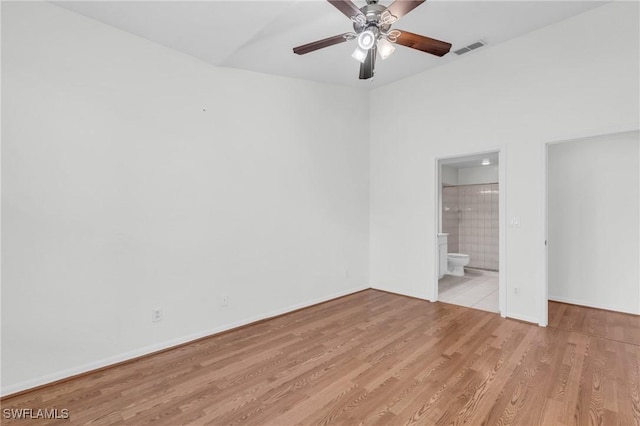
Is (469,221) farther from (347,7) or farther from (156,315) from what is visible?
(156,315)

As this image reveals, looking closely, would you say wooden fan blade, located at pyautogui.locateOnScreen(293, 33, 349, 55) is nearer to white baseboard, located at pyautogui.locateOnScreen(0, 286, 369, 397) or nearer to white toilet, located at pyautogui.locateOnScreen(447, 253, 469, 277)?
white baseboard, located at pyautogui.locateOnScreen(0, 286, 369, 397)

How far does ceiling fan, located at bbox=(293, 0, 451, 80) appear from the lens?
1.97 meters

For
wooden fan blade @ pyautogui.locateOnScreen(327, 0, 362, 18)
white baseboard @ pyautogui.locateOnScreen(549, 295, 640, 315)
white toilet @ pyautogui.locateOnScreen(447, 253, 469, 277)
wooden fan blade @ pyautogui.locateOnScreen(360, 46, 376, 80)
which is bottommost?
white baseboard @ pyautogui.locateOnScreen(549, 295, 640, 315)

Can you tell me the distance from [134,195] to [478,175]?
6.86m

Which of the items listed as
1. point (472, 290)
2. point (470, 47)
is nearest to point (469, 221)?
point (472, 290)

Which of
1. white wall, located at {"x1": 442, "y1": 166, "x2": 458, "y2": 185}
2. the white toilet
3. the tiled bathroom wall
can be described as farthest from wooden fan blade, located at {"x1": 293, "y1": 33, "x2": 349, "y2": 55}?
the tiled bathroom wall

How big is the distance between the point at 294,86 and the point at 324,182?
1344 millimetres

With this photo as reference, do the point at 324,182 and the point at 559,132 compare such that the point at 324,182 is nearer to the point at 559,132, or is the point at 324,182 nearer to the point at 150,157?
the point at 150,157

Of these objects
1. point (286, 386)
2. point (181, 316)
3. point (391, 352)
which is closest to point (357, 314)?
point (391, 352)

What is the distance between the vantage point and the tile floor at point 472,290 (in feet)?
13.4

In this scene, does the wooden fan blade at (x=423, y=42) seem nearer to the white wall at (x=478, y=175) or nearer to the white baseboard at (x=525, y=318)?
the white baseboard at (x=525, y=318)

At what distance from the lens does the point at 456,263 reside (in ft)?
19.4

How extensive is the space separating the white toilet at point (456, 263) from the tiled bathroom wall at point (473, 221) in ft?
2.91

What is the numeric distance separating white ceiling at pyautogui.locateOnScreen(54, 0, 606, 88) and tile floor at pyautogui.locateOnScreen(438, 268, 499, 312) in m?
3.28
